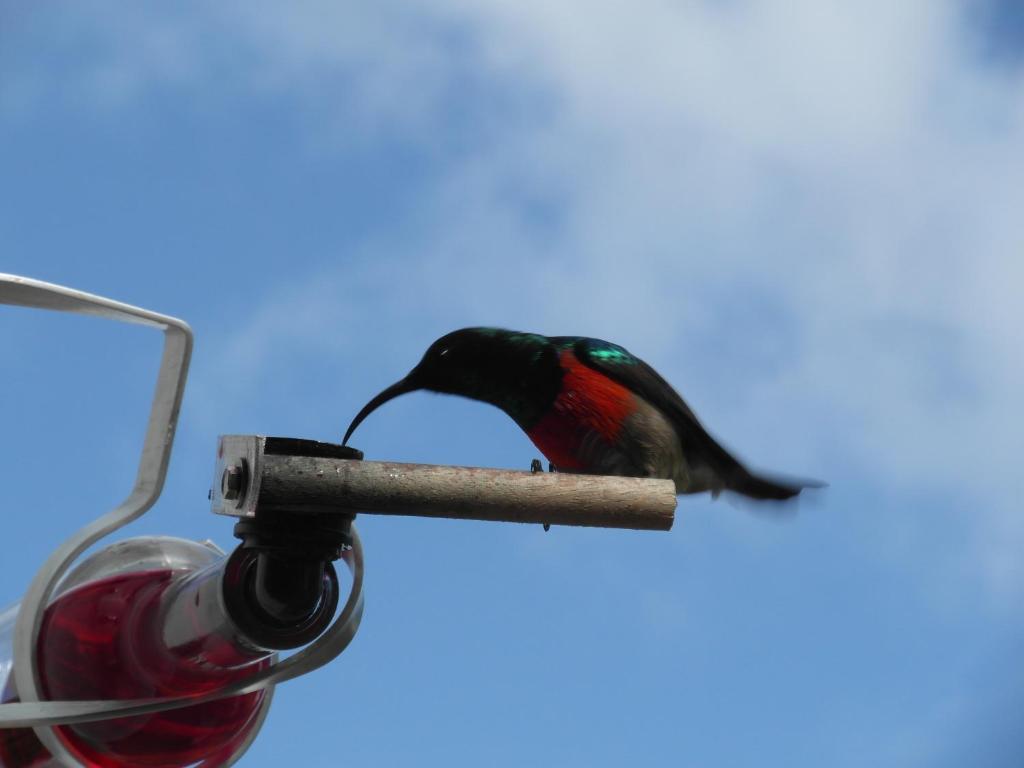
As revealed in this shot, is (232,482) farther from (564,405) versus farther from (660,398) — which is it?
(660,398)

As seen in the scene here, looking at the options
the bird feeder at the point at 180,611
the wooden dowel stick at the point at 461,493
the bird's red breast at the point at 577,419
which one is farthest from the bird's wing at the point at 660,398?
the bird feeder at the point at 180,611

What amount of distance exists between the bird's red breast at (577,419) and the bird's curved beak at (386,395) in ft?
1.52

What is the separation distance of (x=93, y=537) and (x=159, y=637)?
0.72 ft

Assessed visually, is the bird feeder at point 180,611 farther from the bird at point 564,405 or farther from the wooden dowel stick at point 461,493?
the bird at point 564,405

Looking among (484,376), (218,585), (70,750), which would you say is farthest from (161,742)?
(484,376)

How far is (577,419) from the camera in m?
4.09

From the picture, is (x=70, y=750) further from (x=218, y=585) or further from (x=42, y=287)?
(x=42, y=287)

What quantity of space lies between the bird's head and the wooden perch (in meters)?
1.77

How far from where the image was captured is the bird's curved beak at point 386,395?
3.94 meters

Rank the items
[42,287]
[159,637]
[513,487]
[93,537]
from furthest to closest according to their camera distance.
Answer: [513,487], [159,637], [93,537], [42,287]

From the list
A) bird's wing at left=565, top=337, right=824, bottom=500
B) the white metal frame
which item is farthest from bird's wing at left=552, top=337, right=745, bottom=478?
the white metal frame

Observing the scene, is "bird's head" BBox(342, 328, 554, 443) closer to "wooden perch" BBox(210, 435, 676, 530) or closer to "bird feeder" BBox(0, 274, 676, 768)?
"wooden perch" BBox(210, 435, 676, 530)

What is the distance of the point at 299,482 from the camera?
175 centimetres

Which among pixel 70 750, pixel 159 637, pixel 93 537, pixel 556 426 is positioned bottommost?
pixel 70 750
